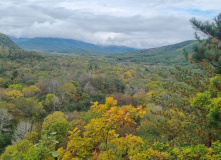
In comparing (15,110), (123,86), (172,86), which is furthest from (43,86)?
(172,86)

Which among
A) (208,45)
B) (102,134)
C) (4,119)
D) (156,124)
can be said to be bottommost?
(4,119)

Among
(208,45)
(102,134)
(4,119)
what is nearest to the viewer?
(102,134)

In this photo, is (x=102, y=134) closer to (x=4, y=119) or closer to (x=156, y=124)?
(x=156, y=124)

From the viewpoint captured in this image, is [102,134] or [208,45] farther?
[208,45]

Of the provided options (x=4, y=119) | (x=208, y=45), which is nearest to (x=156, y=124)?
(x=208, y=45)

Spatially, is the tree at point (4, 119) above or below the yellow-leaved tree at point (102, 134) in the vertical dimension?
below

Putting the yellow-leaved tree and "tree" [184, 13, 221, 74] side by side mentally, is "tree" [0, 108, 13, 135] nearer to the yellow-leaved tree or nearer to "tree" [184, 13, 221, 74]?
the yellow-leaved tree

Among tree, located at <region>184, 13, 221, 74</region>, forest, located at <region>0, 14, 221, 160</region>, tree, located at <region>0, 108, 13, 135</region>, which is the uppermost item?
tree, located at <region>184, 13, 221, 74</region>

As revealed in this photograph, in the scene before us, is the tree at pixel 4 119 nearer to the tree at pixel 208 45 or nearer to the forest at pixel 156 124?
the forest at pixel 156 124

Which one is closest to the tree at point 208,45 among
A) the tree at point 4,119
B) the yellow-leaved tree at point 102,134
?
the yellow-leaved tree at point 102,134

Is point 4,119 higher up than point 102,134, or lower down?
lower down

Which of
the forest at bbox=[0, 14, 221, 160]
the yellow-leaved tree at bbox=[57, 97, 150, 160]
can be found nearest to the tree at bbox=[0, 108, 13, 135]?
the forest at bbox=[0, 14, 221, 160]

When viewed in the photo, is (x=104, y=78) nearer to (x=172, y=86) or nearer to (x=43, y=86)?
(x=43, y=86)
